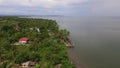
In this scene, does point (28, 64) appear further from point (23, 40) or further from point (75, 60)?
point (23, 40)

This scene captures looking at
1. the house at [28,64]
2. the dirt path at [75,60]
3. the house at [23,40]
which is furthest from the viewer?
the house at [23,40]

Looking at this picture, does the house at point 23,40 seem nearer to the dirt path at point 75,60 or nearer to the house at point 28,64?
→ the dirt path at point 75,60

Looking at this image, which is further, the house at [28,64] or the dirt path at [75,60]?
the dirt path at [75,60]

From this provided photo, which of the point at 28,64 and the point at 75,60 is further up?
the point at 28,64

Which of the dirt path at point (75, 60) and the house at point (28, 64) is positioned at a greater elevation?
the house at point (28, 64)

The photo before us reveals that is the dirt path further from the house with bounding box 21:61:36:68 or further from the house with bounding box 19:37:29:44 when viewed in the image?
the house with bounding box 19:37:29:44

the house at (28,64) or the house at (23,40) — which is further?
the house at (23,40)

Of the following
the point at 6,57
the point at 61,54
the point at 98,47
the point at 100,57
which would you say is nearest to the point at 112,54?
the point at 100,57

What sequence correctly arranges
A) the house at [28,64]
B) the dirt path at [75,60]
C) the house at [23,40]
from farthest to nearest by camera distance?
the house at [23,40]
the dirt path at [75,60]
the house at [28,64]

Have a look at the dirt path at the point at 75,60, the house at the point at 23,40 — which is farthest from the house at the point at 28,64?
the house at the point at 23,40

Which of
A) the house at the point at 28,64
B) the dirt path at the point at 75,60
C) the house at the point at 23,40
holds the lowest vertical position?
the dirt path at the point at 75,60

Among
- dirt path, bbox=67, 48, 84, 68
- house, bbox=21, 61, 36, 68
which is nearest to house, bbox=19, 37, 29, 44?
dirt path, bbox=67, 48, 84, 68

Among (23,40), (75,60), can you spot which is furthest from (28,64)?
(23,40)
